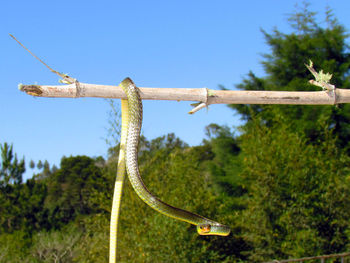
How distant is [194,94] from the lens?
1.41 m

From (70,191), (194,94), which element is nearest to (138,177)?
(194,94)

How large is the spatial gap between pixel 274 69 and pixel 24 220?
943 centimetres

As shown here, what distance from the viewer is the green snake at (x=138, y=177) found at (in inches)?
43.1

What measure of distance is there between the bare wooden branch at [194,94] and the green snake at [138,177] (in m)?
0.04

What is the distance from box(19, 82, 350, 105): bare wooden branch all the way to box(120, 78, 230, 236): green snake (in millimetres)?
41

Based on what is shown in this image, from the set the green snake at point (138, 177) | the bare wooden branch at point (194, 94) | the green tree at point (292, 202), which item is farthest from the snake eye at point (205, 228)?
the green tree at point (292, 202)

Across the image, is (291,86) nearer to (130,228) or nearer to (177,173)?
(177,173)

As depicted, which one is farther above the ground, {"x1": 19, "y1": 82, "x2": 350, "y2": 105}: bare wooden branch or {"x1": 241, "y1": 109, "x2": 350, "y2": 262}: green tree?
{"x1": 19, "y1": 82, "x2": 350, "y2": 105}: bare wooden branch

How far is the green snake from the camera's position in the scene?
3.59 feet

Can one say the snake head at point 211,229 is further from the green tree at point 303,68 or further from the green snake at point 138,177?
the green tree at point 303,68

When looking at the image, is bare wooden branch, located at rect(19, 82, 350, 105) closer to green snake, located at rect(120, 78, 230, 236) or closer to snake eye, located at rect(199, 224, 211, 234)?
green snake, located at rect(120, 78, 230, 236)

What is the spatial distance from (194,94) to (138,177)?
0.44 meters

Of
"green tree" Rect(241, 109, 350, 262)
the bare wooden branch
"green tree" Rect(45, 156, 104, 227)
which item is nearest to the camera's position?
the bare wooden branch

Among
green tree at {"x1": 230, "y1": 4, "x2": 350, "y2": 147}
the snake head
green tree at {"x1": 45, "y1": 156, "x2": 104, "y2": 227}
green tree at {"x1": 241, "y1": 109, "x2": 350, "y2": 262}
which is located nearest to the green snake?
the snake head
